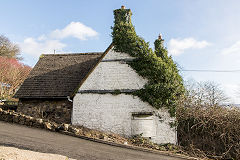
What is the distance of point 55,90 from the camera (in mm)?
13289

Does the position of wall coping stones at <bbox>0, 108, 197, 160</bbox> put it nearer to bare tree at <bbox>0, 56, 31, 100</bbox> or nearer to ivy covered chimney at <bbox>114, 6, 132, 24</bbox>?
ivy covered chimney at <bbox>114, 6, 132, 24</bbox>

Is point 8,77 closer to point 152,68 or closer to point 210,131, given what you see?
point 152,68

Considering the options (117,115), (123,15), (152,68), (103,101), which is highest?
(123,15)

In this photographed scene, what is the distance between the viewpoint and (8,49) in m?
35.5

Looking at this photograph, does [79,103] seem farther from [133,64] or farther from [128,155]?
[128,155]

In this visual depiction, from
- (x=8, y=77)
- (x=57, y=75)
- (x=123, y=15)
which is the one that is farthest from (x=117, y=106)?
(x=8, y=77)

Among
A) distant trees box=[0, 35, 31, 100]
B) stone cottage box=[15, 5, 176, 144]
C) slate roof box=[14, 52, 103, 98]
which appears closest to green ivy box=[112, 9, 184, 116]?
stone cottage box=[15, 5, 176, 144]

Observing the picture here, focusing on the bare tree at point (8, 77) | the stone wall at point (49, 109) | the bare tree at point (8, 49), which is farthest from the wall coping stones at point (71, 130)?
the bare tree at point (8, 49)

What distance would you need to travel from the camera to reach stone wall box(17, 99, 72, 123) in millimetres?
12859

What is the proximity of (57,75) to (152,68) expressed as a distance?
276 inches

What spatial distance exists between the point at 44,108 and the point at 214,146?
10.3 meters

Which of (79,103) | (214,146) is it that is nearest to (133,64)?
(79,103)

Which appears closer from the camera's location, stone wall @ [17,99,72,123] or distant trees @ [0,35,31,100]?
stone wall @ [17,99,72,123]

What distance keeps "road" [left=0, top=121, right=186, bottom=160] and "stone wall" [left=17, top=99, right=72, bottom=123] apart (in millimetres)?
2723
